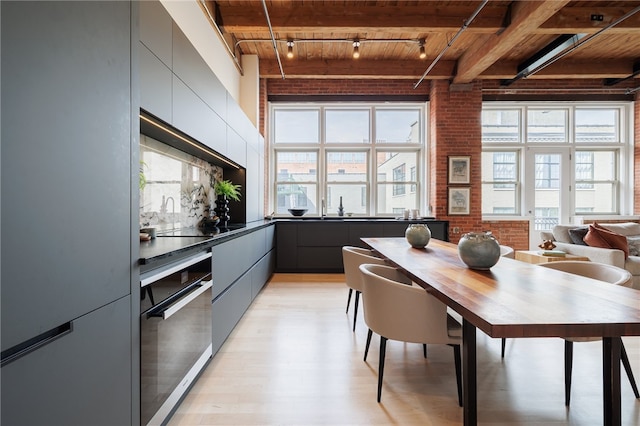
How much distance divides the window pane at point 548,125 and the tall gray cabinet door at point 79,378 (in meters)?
7.20

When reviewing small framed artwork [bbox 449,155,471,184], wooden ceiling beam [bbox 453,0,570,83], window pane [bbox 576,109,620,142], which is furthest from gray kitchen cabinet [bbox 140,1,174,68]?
window pane [bbox 576,109,620,142]

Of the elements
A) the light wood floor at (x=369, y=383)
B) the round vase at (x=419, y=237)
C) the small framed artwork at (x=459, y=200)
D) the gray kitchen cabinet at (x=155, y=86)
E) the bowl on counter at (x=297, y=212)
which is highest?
the gray kitchen cabinet at (x=155, y=86)

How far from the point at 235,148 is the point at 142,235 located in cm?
186

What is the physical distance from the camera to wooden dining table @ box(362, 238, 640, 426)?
0.97m

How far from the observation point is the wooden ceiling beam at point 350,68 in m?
5.21

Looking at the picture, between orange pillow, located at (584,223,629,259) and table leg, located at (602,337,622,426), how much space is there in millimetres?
3536

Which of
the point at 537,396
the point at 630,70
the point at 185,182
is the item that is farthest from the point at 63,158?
the point at 630,70

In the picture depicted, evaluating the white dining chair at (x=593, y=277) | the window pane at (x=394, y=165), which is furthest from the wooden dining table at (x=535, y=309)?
the window pane at (x=394, y=165)

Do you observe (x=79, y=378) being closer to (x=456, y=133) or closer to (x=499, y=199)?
(x=456, y=133)

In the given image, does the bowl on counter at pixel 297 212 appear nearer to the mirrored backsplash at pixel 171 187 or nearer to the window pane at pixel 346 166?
the window pane at pixel 346 166

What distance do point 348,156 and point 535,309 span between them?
503 centimetres

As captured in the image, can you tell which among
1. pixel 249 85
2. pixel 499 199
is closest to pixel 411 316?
pixel 249 85

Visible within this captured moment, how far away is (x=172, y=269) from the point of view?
58.1 inches

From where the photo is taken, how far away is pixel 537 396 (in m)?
1.77
